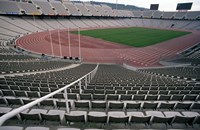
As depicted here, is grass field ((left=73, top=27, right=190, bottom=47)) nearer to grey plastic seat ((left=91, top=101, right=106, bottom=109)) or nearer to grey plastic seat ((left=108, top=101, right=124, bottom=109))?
grey plastic seat ((left=108, top=101, right=124, bottom=109))

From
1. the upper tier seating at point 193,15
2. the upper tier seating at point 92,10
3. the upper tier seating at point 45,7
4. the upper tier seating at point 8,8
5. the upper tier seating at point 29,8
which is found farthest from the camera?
the upper tier seating at point 92,10

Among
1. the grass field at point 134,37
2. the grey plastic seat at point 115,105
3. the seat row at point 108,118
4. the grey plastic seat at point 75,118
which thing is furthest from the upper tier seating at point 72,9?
the grey plastic seat at point 75,118

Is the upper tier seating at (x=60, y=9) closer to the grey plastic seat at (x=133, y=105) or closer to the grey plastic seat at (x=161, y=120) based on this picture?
the grey plastic seat at (x=133, y=105)

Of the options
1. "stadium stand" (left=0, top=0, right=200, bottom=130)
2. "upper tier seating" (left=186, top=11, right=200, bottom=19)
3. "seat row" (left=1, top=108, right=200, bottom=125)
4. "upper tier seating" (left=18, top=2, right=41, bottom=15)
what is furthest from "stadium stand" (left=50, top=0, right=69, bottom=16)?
"upper tier seating" (left=186, top=11, right=200, bottom=19)

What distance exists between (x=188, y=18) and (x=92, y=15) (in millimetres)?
62405

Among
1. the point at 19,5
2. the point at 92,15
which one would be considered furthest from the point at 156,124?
the point at 92,15

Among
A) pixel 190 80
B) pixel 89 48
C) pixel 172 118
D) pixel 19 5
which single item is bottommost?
pixel 190 80

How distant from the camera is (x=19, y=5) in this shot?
61125 millimetres

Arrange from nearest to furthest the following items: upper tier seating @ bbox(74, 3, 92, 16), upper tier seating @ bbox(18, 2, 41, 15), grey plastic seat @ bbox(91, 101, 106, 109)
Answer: grey plastic seat @ bbox(91, 101, 106, 109)
upper tier seating @ bbox(18, 2, 41, 15)
upper tier seating @ bbox(74, 3, 92, 16)

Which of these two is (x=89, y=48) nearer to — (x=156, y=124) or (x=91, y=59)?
(x=91, y=59)

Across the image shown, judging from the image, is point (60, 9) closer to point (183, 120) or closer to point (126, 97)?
point (126, 97)

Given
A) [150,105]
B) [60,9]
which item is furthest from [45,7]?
[150,105]

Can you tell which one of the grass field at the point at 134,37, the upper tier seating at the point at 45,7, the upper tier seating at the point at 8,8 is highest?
the upper tier seating at the point at 45,7

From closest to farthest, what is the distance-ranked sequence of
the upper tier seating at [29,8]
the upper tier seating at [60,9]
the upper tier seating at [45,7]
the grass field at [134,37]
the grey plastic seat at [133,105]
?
the grey plastic seat at [133,105], the grass field at [134,37], the upper tier seating at [29,8], the upper tier seating at [45,7], the upper tier seating at [60,9]
